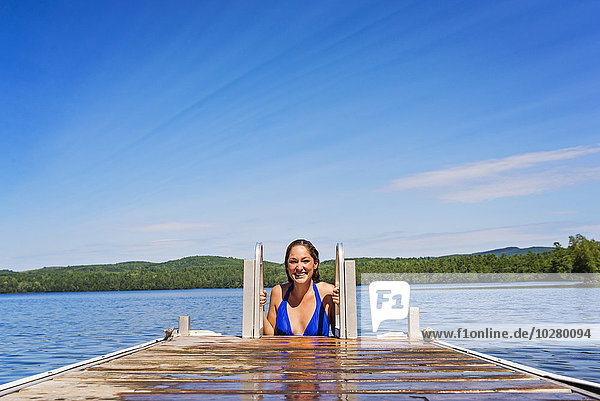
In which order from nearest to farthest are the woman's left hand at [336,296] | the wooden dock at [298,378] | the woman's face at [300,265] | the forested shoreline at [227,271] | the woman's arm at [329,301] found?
1. the wooden dock at [298,378]
2. the woman's left hand at [336,296]
3. the woman's face at [300,265]
4. the woman's arm at [329,301]
5. the forested shoreline at [227,271]

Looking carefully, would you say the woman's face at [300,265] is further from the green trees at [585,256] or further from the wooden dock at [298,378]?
the green trees at [585,256]

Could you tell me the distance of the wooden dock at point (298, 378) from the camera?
361cm

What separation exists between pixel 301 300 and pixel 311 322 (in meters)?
0.38

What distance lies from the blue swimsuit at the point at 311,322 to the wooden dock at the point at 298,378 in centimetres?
218

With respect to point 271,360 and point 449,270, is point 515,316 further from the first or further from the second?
point 449,270

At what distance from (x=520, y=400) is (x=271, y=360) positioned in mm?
2649

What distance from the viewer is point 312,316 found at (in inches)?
334

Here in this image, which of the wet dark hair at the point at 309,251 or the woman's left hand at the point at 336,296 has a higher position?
the wet dark hair at the point at 309,251

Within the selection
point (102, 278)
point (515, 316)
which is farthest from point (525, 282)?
point (102, 278)

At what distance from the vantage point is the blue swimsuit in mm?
8438

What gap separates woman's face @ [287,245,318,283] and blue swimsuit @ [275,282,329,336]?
0.25 metres

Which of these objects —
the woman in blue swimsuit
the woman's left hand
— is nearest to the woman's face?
the woman in blue swimsuit

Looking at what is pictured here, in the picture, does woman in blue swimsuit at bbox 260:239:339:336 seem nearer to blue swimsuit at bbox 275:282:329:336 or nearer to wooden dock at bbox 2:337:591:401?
blue swimsuit at bbox 275:282:329:336

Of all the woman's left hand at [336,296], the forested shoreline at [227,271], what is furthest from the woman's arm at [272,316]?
the forested shoreline at [227,271]
